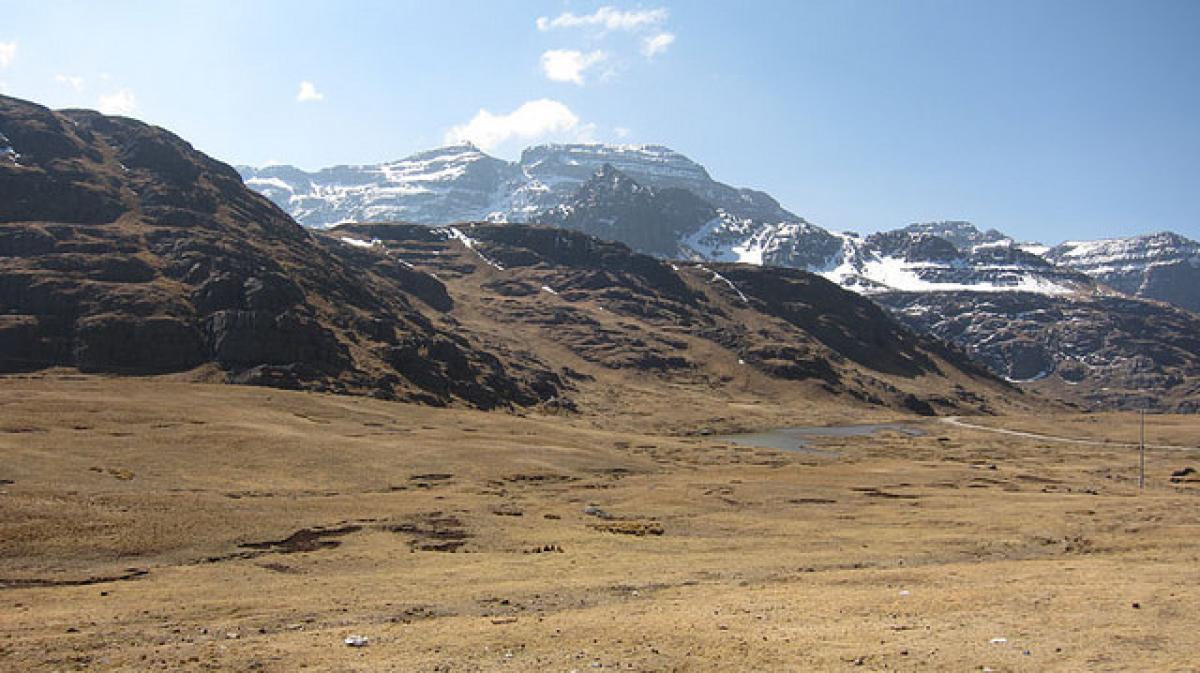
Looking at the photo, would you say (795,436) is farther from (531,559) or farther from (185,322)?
(531,559)

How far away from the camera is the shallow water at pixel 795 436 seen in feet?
498

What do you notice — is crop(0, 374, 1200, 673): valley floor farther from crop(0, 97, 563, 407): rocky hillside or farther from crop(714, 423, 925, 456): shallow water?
crop(714, 423, 925, 456): shallow water

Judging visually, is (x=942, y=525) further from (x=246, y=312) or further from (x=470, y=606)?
(x=246, y=312)

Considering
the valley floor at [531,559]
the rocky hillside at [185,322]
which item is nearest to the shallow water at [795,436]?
the valley floor at [531,559]

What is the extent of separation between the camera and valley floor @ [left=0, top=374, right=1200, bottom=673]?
24625mm

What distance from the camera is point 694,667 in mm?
22828

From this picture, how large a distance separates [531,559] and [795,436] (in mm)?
141446

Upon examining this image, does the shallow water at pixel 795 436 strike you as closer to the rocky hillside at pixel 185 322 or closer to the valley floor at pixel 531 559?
the valley floor at pixel 531 559

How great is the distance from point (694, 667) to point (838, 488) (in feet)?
209

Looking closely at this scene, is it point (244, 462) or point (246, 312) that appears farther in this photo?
point (246, 312)

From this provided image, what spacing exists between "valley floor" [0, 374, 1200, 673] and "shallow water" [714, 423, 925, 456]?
52.3 metres

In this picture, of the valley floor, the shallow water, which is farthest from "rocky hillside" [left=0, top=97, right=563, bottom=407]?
the shallow water

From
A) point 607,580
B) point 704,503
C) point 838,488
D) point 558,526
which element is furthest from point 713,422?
point 607,580

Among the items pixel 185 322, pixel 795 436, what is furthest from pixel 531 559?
pixel 185 322
